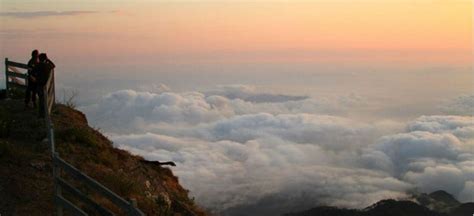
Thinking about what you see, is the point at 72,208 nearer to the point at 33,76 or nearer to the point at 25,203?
the point at 25,203

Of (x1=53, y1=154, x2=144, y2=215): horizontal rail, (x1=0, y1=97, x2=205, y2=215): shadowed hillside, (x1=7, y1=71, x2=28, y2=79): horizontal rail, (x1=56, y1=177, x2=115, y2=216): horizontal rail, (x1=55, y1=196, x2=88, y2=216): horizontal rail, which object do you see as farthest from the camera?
(x1=7, y1=71, x2=28, y2=79): horizontal rail

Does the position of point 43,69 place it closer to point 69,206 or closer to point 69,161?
point 69,161

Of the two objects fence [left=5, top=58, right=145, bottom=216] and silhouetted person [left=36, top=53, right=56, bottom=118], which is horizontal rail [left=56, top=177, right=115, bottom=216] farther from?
silhouetted person [left=36, top=53, right=56, bottom=118]

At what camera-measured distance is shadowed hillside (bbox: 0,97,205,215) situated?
38.6 ft

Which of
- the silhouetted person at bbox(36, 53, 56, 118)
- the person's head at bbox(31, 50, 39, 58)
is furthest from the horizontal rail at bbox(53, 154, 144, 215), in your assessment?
the person's head at bbox(31, 50, 39, 58)

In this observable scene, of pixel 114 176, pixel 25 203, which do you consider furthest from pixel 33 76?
pixel 25 203

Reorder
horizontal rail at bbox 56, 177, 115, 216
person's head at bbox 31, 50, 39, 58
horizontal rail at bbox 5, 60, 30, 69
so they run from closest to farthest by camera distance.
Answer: horizontal rail at bbox 56, 177, 115, 216 → person's head at bbox 31, 50, 39, 58 → horizontal rail at bbox 5, 60, 30, 69

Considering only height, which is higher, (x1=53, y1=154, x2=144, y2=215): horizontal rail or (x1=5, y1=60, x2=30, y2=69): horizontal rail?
(x1=5, y1=60, x2=30, y2=69): horizontal rail

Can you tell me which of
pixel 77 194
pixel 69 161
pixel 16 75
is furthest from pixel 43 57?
pixel 77 194

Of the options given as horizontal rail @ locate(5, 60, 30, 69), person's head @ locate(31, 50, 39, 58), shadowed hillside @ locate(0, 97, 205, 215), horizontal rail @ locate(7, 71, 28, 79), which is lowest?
shadowed hillside @ locate(0, 97, 205, 215)

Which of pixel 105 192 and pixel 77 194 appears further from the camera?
pixel 77 194

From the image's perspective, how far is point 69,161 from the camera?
45.8ft

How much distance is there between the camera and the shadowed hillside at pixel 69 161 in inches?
464

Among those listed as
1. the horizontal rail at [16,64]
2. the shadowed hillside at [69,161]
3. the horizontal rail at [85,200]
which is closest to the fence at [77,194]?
the horizontal rail at [85,200]
